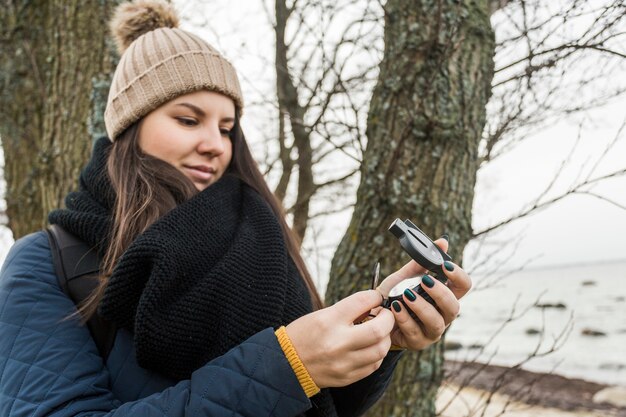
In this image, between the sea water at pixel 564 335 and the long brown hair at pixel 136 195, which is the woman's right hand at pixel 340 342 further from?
the sea water at pixel 564 335

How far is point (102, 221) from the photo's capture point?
1399mm

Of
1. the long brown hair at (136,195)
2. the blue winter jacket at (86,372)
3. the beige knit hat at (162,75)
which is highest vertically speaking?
the beige knit hat at (162,75)

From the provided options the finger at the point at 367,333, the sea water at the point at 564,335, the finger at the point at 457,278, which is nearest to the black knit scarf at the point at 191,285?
the finger at the point at 367,333

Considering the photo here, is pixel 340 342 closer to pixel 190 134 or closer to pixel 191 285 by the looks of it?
pixel 191 285

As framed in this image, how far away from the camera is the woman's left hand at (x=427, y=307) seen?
3.81 ft

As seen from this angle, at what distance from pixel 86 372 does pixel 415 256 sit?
817 millimetres

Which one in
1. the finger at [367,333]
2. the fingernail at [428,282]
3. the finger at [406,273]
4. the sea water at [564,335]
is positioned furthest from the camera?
the sea water at [564,335]

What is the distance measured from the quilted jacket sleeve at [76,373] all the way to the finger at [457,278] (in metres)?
0.45

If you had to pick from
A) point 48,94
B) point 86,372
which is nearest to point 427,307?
point 86,372

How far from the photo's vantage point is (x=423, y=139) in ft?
6.81

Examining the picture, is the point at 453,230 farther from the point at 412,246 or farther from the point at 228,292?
the point at 228,292

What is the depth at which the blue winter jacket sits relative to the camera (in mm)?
1048

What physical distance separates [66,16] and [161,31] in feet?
4.17

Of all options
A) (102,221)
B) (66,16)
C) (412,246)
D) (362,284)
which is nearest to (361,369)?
(412,246)
